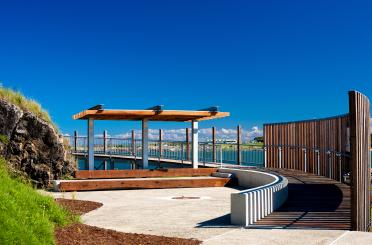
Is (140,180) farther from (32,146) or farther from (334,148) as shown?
(334,148)

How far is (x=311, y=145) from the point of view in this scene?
66.0ft

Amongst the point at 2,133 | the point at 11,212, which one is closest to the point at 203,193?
the point at 2,133

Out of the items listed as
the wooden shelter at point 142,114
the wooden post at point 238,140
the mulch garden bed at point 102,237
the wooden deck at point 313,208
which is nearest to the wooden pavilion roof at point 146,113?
the wooden shelter at point 142,114

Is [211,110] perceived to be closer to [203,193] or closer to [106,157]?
[203,193]

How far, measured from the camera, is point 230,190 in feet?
60.1

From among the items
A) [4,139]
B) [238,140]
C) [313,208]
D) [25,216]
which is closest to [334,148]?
[313,208]

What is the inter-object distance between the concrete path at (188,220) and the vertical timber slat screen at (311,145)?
382 centimetres

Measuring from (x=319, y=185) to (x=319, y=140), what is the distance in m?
3.32

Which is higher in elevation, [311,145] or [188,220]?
[311,145]

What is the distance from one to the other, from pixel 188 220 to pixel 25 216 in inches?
157

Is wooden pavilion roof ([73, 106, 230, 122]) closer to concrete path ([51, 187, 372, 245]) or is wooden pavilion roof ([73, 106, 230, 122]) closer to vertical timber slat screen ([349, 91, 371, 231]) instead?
concrete path ([51, 187, 372, 245])

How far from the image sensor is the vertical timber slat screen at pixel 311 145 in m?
16.7

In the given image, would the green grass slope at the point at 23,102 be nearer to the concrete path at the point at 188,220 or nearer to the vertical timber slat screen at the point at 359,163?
the concrete path at the point at 188,220

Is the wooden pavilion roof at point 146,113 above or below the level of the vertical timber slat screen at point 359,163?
above
